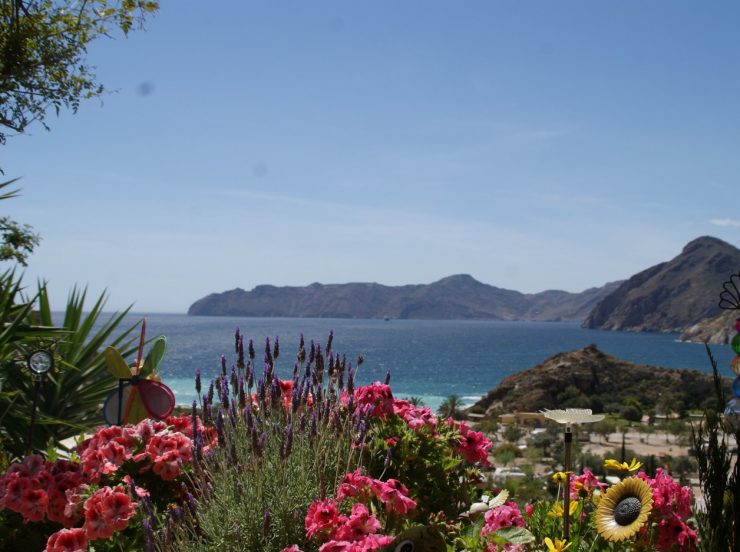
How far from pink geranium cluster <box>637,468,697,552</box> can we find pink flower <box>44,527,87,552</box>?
2.19 meters

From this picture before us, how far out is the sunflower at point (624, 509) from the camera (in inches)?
102

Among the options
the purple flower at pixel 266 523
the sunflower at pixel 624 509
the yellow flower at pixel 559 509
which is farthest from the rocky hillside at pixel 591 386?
the purple flower at pixel 266 523

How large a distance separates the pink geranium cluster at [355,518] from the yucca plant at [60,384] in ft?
10.9

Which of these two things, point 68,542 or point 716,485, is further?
point 716,485

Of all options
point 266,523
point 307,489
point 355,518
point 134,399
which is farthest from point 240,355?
point 134,399

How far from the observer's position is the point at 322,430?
320cm

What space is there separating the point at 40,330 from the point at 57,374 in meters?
0.84

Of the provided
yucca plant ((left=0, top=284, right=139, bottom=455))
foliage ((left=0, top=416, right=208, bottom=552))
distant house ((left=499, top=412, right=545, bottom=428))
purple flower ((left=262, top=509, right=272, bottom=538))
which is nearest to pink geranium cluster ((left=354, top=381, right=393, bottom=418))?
foliage ((left=0, top=416, right=208, bottom=552))

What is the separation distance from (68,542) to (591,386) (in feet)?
216

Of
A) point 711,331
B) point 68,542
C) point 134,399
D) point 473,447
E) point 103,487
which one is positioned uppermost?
point 134,399

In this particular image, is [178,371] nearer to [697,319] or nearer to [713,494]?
[713,494]

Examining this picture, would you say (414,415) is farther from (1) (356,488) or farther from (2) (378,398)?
(1) (356,488)

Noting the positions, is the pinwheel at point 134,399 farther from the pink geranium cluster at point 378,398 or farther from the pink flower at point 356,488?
the pink flower at point 356,488

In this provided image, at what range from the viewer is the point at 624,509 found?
2.68 metres
